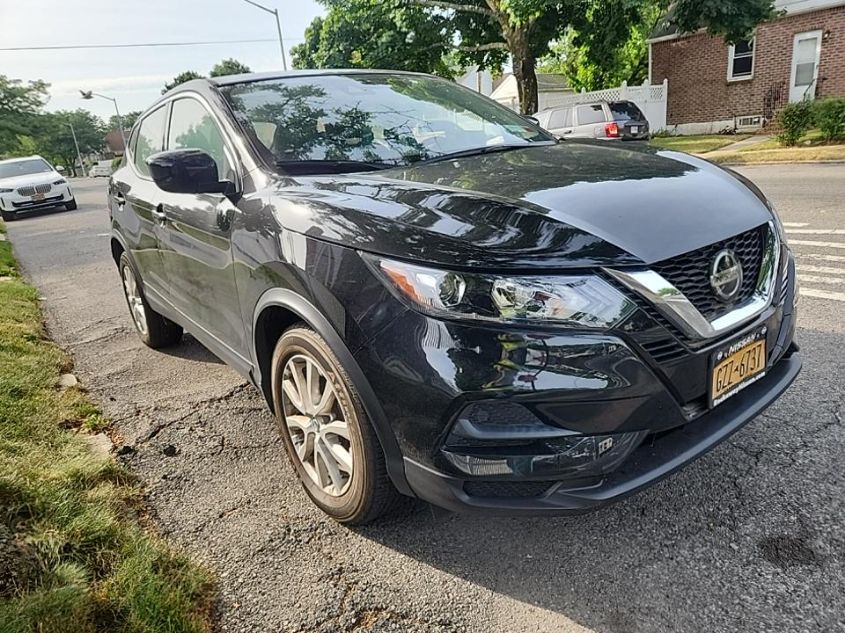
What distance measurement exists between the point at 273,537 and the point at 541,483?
3.62 ft

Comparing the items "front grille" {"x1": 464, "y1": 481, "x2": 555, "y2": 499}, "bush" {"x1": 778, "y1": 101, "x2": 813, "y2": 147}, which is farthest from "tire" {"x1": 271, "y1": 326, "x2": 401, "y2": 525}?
"bush" {"x1": 778, "y1": 101, "x2": 813, "y2": 147}

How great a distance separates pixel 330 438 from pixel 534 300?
991mm

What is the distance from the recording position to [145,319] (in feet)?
14.2

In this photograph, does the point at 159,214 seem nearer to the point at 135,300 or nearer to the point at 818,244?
the point at 135,300

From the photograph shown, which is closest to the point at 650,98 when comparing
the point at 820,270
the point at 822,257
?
the point at 822,257

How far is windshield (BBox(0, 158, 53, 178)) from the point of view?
17.6 metres

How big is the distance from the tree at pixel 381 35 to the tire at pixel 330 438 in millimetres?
17250

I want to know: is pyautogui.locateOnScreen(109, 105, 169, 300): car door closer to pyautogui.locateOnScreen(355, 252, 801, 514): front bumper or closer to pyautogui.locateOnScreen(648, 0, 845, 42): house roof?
pyautogui.locateOnScreen(355, 252, 801, 514): front bumper

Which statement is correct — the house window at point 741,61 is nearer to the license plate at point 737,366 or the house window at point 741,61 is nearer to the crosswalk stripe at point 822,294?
the crosswalk stripe at point 822,294

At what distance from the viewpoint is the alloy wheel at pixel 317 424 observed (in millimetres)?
2191

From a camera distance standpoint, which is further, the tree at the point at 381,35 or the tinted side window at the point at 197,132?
the tree at the point at 381,35

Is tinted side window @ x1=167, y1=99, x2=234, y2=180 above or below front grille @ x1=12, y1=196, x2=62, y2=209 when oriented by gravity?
above

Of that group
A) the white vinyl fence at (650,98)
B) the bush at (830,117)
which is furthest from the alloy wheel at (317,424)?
the white vinyl fence at (650,98)

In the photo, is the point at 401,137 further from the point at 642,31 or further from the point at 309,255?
the point at 642,31
